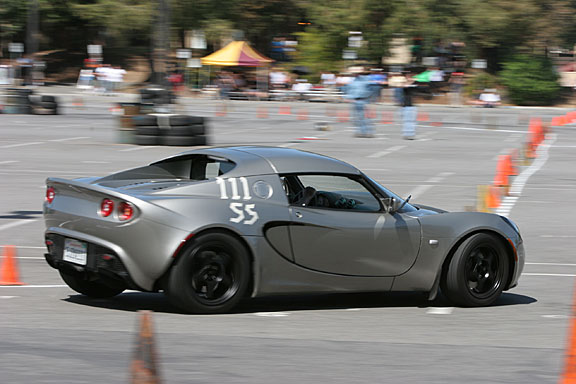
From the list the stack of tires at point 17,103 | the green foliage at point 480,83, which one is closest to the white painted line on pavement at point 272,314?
the stack of tires at point 17,103

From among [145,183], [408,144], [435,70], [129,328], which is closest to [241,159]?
[145,183]

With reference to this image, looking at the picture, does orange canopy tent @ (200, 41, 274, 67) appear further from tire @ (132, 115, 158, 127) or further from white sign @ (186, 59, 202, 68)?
tire @ (132, 115, 158, 127)

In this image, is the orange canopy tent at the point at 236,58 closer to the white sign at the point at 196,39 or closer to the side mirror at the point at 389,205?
the white sign at the point at 196,39

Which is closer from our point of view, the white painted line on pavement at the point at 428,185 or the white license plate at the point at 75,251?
the white license plate at the point at 75,251

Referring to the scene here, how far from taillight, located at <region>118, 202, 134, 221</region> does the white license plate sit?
409mm

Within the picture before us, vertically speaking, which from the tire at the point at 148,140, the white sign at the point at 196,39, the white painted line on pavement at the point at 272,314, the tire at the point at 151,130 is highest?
the white sign at the point at 196,39

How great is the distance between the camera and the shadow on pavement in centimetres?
791

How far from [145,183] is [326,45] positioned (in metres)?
50.3

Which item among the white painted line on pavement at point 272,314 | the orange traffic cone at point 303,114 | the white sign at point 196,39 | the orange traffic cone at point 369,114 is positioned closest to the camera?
the white painted line on pavement at point 272,314

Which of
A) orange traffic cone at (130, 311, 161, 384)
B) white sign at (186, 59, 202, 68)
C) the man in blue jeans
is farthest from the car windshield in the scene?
white sign at (186, 59, 202, 68)

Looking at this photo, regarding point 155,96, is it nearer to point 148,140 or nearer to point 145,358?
point 148,140

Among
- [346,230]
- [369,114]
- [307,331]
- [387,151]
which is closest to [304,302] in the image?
[346,230]

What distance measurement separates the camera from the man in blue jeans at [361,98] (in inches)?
1112

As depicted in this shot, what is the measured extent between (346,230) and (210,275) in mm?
1195
